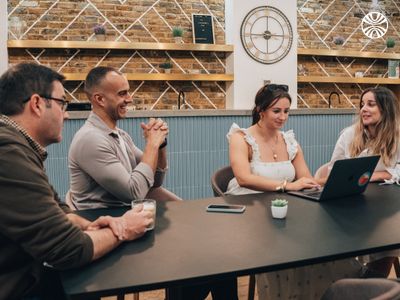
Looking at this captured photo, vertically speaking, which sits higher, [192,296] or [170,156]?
[170,156]

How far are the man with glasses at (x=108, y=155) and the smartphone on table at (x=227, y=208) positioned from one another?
0.31 m

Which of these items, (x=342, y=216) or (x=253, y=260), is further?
(x=342, y=216)

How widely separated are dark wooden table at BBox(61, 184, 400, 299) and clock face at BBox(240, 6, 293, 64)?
3.72 m

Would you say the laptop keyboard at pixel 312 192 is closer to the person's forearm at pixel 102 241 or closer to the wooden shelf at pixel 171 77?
the person's forearm at pixel 102 241

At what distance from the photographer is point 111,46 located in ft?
15.4

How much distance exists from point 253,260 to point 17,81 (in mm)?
812

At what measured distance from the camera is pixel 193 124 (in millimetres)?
3965

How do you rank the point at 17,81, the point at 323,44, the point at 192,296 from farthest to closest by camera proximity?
1. the point at 323,44
2. the point at 192,296
3. the point at 17,81

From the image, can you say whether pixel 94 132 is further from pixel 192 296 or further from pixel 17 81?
pixel 192 296

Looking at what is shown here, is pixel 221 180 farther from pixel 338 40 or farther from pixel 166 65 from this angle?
pixel 338 40

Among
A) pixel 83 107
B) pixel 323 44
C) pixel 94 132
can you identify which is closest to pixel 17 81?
pixel 94 132

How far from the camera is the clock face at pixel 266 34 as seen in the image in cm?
513

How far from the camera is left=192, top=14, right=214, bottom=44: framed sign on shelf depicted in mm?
5168

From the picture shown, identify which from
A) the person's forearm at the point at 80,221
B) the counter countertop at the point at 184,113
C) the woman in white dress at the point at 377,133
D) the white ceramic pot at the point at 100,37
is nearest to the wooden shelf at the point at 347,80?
the counter countertop at the point at 184,113
